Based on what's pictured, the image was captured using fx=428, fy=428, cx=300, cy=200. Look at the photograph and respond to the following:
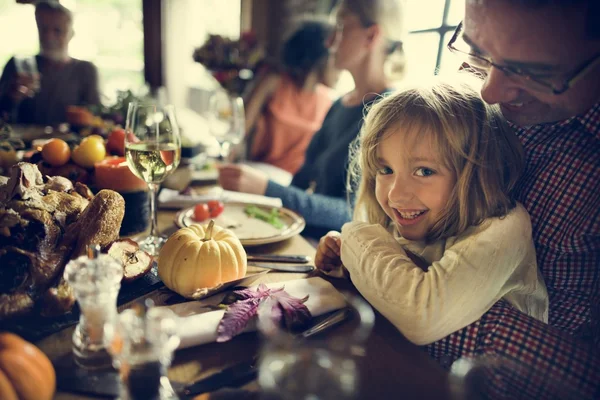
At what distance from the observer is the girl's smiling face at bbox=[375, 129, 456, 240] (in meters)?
0.93

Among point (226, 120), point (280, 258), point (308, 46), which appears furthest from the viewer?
point (308, 46)

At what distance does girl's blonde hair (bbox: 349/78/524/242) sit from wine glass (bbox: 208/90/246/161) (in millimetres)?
901

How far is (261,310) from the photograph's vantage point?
→ 0.72 metres

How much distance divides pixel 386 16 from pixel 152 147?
129 cm

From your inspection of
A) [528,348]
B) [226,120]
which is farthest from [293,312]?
[226,120]

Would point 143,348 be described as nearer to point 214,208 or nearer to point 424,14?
point 214,208

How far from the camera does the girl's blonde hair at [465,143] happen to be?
35.5 inches

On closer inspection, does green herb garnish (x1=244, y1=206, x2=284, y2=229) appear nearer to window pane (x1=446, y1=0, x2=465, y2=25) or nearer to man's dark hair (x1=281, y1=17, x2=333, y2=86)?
window pane (x1=446, y1=0, x2=465, y2=25)

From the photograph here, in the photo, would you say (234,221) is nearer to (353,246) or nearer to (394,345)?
(353,246)

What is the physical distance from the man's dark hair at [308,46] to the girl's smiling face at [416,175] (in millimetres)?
A: 2230

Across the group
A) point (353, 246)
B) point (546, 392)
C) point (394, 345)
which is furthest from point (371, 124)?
point (546, 392)

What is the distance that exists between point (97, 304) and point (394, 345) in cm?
47

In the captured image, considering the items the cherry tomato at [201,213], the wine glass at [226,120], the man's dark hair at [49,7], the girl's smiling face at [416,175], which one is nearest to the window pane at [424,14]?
the wine glass at [226,120]

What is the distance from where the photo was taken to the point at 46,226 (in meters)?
0.73
